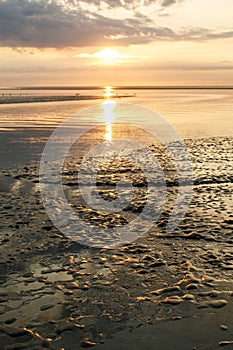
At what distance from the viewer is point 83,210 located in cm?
1084

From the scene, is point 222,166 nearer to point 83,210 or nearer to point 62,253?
point 83,210

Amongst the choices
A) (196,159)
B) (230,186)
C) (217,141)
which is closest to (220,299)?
(230,186)

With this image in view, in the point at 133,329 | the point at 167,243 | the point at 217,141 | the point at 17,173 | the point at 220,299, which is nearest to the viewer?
the point at 133,329

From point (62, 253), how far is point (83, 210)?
300 cm

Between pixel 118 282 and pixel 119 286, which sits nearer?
pixel 119 286

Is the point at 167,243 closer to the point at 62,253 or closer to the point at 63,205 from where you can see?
the point at 62,253

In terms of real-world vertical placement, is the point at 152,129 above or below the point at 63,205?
above

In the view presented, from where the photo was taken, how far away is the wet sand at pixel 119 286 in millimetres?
5215

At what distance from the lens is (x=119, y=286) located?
258 inches

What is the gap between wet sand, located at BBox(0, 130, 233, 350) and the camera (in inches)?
205

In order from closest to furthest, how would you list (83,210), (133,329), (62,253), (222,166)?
(133,329), (62,253), (83,210), (222,166)

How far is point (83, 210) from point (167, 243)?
129 inches

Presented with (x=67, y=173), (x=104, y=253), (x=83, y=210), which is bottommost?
(x=104, y=253)

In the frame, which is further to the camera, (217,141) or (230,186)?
(217,141)
